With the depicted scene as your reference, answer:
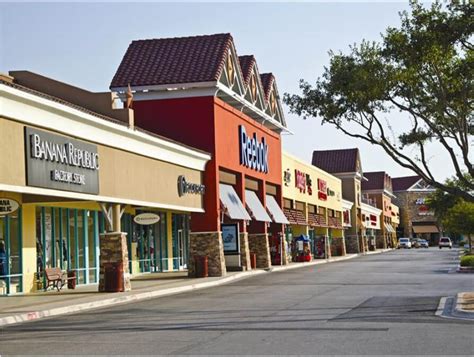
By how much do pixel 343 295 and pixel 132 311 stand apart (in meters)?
7.37

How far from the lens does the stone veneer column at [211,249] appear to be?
127 feet

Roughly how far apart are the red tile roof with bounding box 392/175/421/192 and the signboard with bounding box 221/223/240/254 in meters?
119

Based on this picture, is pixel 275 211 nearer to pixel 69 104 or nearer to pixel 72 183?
pixel 69 104

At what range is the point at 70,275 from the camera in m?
31.1

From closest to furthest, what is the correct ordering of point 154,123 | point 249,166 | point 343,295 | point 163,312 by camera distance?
point 163,312, point 343,295, point 154,123, point 249,166

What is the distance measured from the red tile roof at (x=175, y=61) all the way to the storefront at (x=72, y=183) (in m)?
4.51

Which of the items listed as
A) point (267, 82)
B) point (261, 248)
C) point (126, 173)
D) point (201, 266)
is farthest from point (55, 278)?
point (267, 82)

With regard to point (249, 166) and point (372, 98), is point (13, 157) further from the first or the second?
point (249, 166)

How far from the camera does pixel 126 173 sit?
2989cm

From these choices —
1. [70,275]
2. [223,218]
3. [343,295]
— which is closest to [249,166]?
[223,218]

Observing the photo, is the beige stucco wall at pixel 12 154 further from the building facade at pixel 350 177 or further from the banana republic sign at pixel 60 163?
the building facade at pixel 350 177

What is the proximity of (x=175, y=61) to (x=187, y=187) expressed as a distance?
801 centimetres

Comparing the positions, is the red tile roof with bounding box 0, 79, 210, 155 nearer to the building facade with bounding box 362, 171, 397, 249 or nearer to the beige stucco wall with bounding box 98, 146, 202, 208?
the beige stucco wall with bounding box 98, 146, 202, 208

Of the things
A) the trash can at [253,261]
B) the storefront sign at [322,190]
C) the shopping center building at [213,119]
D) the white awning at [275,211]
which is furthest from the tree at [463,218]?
the trash can at [253,261]
